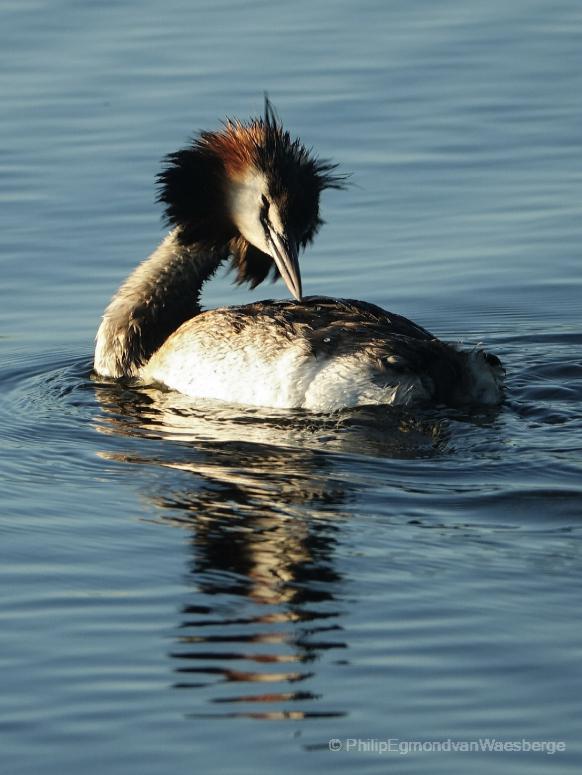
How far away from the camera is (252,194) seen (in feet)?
31.9

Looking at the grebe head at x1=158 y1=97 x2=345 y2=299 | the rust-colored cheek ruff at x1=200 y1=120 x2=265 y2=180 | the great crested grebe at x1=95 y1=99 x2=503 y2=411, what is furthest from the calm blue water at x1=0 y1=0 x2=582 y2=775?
the rust-colored cheek ruff at x1=200 y1=120 x2=265 y2=180

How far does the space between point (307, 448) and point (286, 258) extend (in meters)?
1.74

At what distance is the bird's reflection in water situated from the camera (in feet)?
18.4

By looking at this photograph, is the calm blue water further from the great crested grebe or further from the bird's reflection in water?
the great crested grebe

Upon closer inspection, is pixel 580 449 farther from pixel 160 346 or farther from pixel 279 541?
pixel 160 346

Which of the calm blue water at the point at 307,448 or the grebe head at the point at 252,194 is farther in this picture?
the grebe head at the point at 252,194

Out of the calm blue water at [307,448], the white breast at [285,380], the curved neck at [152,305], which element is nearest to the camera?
the calm blue water at [307,448]

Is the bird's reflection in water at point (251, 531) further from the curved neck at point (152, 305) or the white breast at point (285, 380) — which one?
the curved neck at point (152, 305)

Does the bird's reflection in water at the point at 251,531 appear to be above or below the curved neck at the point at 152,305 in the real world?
below

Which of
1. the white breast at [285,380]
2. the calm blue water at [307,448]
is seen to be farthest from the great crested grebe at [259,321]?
the calm blue water at [307,448]

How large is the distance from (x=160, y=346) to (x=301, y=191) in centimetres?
129

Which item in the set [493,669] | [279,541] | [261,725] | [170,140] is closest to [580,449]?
[279,541]

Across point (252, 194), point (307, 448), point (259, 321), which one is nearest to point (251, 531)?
point (307, 448)

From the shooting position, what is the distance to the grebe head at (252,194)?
9562mm
